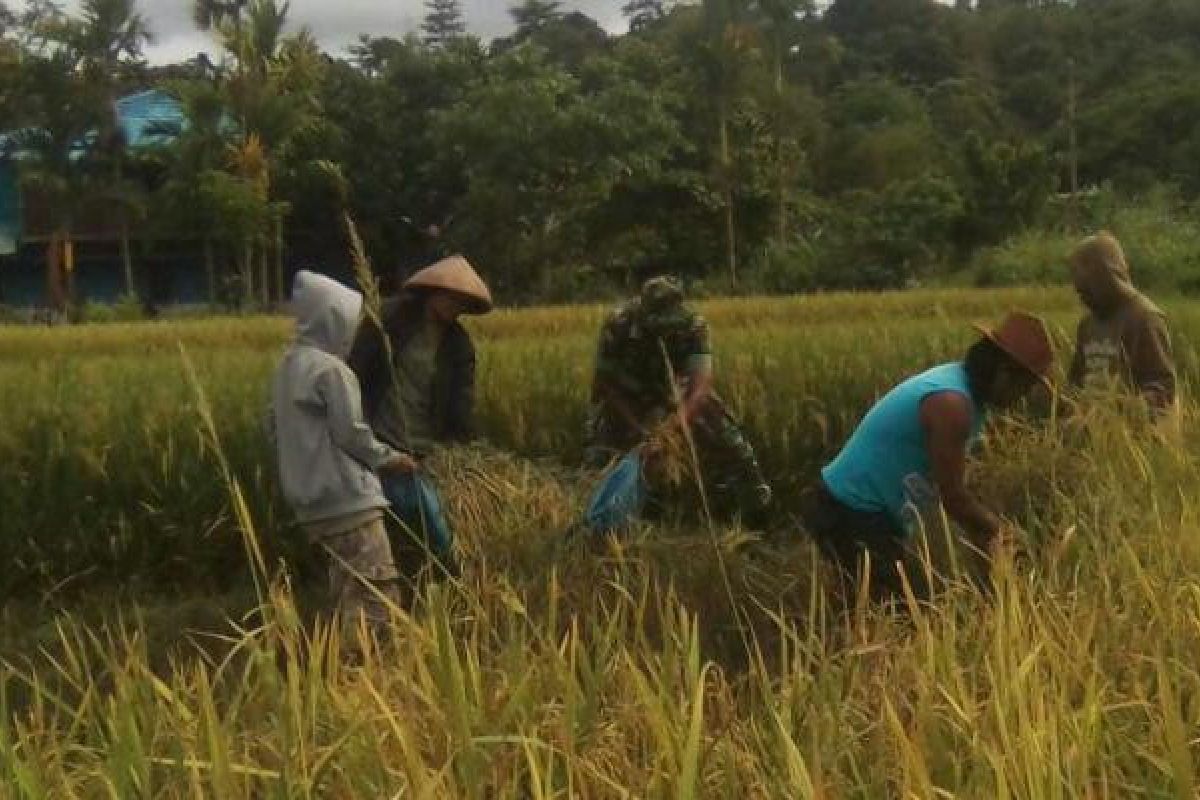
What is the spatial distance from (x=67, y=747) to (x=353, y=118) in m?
29.9

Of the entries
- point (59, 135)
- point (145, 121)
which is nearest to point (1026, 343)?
point (59, 135)

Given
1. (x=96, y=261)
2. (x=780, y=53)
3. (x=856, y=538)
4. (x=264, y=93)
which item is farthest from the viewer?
(x=96, y=261)

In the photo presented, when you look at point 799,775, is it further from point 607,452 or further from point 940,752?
point 607,452

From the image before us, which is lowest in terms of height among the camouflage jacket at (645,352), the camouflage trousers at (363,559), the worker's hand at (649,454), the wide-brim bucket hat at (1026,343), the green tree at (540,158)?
the camouflage trousers at (363,559)

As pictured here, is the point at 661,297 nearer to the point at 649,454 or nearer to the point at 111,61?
the point at 649,454

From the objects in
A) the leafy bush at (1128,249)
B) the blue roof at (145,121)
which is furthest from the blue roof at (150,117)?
the leafy bush at (1128,249)

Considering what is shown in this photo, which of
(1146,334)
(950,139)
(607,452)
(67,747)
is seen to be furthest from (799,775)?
(950,139)

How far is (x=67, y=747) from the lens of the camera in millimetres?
2260

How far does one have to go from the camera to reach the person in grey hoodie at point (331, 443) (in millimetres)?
4484

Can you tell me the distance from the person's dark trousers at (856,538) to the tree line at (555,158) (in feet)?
74.4

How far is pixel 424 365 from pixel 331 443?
3.23ft

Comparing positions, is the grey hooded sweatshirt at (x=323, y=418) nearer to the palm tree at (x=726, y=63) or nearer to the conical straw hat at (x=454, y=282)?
the conical straw hat at (x=454, y=282)

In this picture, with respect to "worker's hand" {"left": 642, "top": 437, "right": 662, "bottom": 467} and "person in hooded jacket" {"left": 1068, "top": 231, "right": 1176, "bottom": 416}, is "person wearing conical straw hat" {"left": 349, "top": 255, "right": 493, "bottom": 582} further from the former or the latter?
"person in hooded jacket" {"left": 1068, "top": 231, "right": 1176, "bottom": 416}

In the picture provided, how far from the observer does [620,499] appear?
17.5 feet
